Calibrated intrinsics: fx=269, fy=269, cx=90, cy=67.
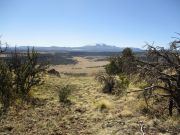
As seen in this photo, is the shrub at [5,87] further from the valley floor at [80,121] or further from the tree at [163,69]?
the tree at [163,69]

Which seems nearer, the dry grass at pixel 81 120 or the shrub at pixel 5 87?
the dry grass at pixel 81 120

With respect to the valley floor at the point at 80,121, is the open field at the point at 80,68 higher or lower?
lower

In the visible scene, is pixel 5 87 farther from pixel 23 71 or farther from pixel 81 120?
pixel 81 120

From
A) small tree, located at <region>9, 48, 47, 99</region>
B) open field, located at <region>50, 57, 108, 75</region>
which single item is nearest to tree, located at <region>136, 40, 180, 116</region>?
small tree, located at <region>9, 48, 47, 99</region>

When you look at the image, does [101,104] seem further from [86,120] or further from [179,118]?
[179,118]

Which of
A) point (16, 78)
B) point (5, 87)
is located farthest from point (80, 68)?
point (5, 87)

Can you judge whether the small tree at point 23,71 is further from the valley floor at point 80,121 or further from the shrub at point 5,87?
the valley floor at point 80,121

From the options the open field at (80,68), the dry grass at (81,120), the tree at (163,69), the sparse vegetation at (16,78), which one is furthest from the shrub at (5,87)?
the open field at (80,68)

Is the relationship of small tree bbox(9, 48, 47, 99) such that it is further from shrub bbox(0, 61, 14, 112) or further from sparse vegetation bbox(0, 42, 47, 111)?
shrub bbox(0, 61, 14, 112)

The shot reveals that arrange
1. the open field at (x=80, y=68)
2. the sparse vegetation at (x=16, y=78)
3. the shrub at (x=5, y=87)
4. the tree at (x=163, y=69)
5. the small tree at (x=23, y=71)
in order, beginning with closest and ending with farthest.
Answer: the tree at (x=163, y=69) → the shrub at (x=5, y=87) → the sparse vegetation at (x=16, y=78) → the small tree at (x=23, y=71) → the open field at (x=80, y=68)

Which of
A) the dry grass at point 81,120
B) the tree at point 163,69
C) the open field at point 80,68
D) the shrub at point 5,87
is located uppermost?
the tree at point 163,69

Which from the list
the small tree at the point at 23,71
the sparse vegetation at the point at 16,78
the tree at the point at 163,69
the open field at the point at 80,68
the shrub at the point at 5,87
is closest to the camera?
the tree at the point at 163,69

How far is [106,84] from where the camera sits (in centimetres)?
1953

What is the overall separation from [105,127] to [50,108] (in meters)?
3.96
